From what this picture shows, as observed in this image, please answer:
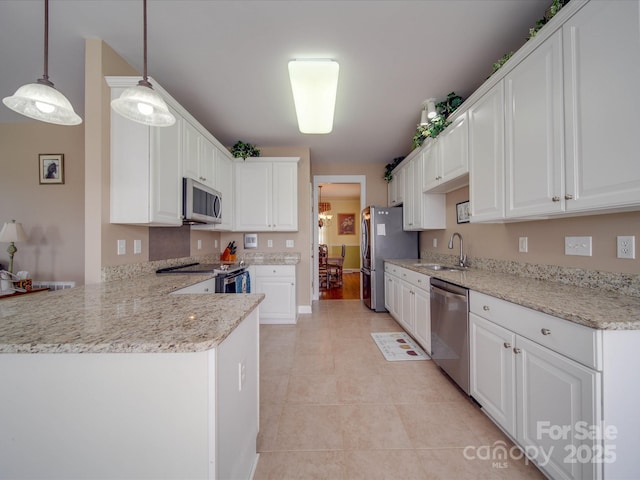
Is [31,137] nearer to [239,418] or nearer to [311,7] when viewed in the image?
[311,7]

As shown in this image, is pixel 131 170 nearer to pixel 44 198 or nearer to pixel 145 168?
pixel 145 168

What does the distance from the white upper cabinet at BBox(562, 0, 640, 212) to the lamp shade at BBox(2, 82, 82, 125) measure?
2478 millimetres

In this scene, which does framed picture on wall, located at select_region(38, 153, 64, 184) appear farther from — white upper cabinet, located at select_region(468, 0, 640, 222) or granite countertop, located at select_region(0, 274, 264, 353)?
white upper cabinet, located at select_region(468, 0, 640, 222)

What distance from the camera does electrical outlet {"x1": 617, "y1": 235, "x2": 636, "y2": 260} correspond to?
1.34 metres

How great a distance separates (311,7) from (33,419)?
2.36 meters

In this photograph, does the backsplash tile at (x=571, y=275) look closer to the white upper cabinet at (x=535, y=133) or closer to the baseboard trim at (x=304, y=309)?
the white upper cabinet at (x=535, y=133)

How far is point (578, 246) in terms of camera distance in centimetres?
161

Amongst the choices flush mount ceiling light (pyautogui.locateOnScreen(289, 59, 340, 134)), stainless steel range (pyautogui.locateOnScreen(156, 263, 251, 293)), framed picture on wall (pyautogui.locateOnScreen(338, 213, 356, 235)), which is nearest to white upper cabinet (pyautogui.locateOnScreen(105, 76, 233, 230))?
stainless steel range (pyautogui.locateOnScreen(156, 263, 251, 293))

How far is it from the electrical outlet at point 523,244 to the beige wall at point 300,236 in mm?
2727

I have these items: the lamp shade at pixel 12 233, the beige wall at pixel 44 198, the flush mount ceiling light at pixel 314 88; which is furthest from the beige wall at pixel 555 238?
the lamp shade at pixel 12 233

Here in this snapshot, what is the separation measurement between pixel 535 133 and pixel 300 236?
3097mm

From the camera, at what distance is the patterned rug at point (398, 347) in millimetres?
2588

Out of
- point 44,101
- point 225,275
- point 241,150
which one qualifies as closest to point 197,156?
point 241,150

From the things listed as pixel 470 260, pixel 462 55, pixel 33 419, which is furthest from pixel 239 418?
pixel 462 55
